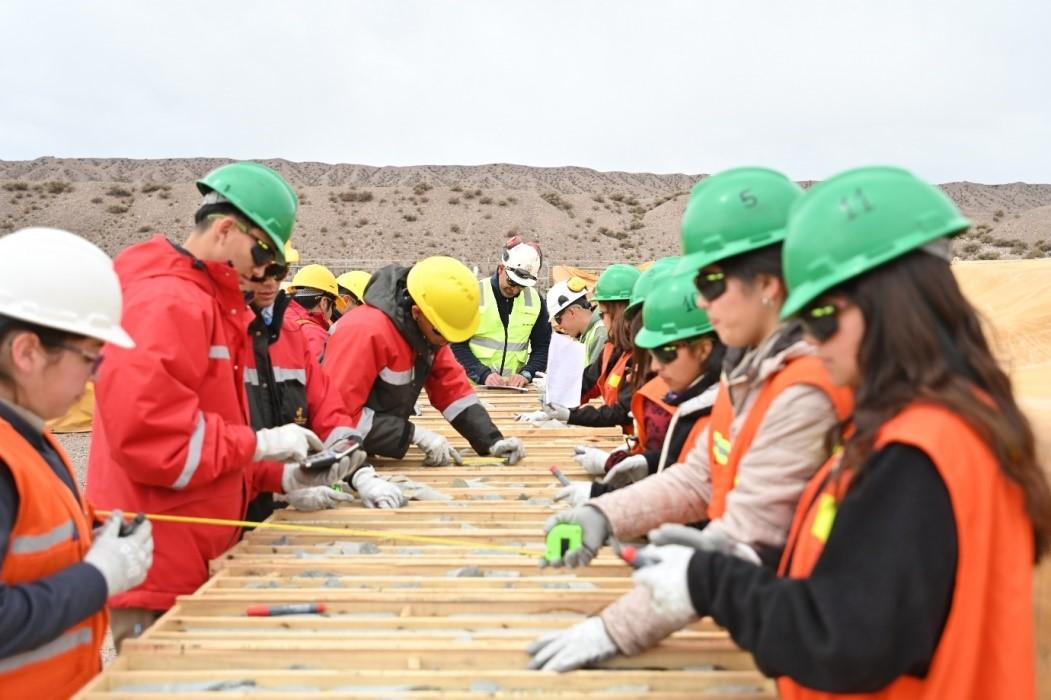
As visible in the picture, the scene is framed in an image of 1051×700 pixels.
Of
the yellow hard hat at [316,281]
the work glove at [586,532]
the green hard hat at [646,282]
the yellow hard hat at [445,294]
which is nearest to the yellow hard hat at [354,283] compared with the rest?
the yellow hard hat at [316,281]

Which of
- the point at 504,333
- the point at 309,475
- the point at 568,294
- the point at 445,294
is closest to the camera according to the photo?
the point at 309,475

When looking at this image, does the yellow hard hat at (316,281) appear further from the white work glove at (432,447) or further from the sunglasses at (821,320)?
the sunglasses at (821,320)

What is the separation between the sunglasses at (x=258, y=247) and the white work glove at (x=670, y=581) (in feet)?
7.09

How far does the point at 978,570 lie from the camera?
148cm

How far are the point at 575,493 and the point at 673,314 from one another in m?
1.27

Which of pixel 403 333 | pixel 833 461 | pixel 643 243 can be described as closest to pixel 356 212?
pixel 643 243

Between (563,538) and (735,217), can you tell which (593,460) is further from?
(735,217)

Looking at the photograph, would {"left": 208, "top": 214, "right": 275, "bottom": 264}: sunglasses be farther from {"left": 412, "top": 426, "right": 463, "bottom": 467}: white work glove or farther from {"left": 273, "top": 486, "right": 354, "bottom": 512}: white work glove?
{"left": 412, "top": 426, "right": 463, "bottom": 467}: white work glove

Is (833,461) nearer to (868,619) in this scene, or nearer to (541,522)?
(868,619)

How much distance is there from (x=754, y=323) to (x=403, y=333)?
2.87 metres

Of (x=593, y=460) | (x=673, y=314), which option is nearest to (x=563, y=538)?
(x=673, y=314)

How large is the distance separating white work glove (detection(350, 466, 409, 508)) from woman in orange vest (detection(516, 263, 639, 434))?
80.8 inches

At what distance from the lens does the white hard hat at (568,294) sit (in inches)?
377

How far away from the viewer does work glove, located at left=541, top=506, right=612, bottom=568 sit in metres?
2.79
